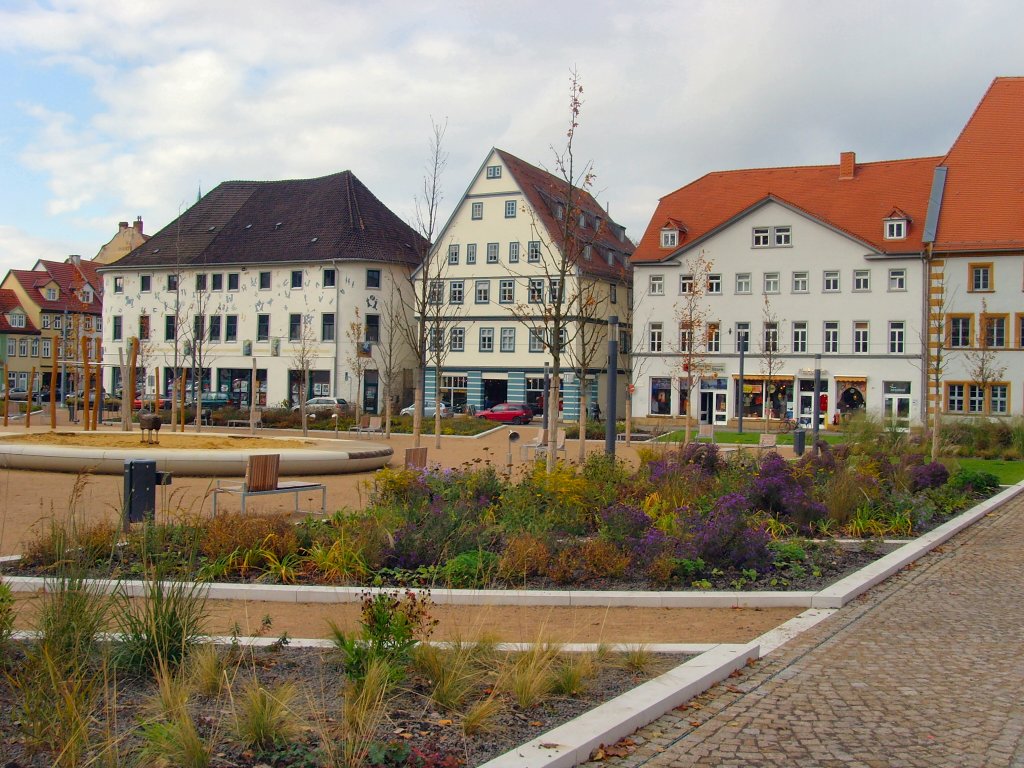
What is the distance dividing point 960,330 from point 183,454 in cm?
4146

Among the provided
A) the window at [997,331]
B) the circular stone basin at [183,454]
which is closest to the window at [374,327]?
the window at [997,331]

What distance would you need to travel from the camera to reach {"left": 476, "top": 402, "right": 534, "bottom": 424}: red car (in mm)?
53094

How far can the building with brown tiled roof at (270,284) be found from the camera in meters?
60.5

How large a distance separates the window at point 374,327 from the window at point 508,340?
296 inches

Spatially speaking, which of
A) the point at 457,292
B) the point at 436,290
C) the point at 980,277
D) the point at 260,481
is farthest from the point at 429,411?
the point at 260,481

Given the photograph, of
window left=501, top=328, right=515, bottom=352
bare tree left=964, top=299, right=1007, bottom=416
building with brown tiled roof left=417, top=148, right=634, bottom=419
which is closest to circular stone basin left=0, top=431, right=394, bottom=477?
building with brown tiled roof left=417, top=148, right=634, bottom=419

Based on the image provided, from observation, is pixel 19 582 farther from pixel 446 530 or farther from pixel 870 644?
pixel 870 644

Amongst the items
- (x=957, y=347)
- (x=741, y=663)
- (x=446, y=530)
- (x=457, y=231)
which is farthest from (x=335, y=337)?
(x=741, y=663)

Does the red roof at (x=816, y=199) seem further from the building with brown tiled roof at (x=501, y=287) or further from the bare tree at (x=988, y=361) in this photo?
the bare tree at (x=988, y=361)

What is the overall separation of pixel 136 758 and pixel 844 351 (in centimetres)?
5092

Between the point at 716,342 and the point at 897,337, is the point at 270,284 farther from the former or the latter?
the point at 897,337

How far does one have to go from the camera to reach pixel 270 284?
6306 cm

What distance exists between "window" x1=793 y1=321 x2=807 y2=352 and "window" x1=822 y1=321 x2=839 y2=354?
105cm

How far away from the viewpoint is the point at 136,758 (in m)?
4.58
